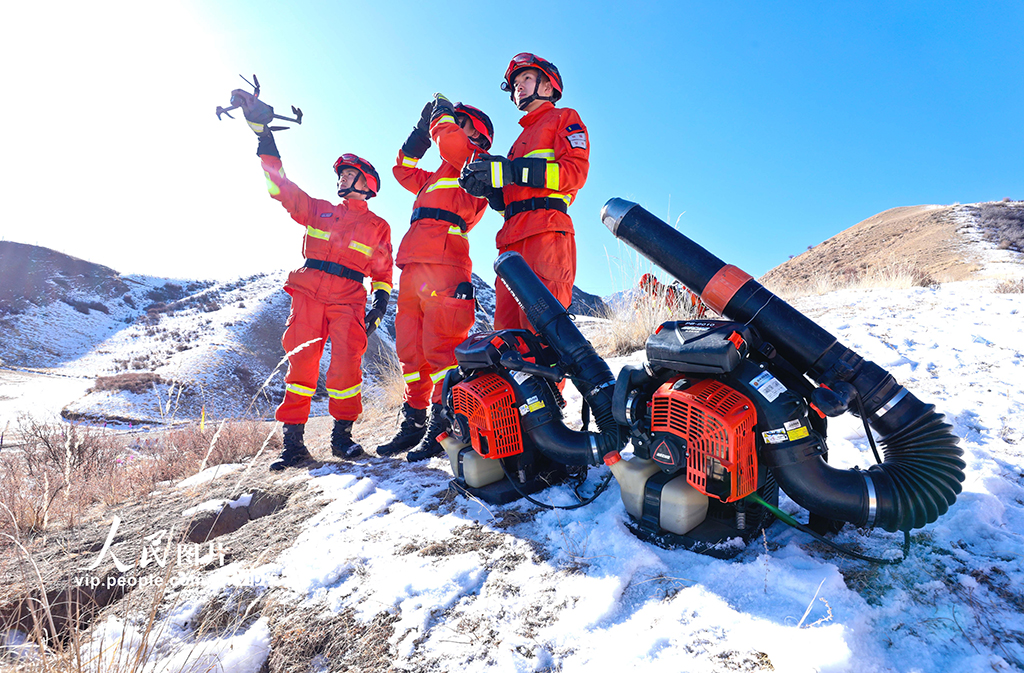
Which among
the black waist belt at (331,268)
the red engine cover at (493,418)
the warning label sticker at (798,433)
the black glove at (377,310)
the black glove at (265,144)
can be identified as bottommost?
the red engine cover at (493,418)

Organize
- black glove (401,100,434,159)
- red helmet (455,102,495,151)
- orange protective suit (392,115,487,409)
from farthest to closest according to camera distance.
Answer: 1. black glove (401,100,434,159)
2. red helmet (455,102,495,151)
3. orange protective suit (392,115,487,409)

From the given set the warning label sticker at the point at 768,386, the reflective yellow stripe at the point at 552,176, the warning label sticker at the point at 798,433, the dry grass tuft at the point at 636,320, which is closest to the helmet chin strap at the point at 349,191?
the reflective yellow stripe at the point at 552,176

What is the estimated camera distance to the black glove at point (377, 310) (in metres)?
4.57

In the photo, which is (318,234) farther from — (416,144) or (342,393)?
(342,393)

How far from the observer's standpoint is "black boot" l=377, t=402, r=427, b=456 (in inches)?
148

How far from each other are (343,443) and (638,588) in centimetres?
312

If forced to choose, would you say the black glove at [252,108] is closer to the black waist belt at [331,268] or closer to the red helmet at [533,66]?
the black waist belt at [331,268]

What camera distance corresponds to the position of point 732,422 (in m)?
1.37

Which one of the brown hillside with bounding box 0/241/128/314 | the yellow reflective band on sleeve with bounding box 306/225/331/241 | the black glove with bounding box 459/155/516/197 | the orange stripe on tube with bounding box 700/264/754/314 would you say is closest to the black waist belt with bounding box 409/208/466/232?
the black glove with bounding box 459/155/516/197

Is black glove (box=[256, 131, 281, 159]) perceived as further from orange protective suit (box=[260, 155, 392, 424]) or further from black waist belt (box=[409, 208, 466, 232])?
black waist belt (box=[409, 208, 466, 232])

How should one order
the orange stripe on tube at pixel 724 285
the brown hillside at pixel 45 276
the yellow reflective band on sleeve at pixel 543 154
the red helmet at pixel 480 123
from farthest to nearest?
the brown hillside at pixel 45 276
the red helmet at pixel 480 123
the yellow reflective band on sleeve at pixel 543 154
the orange stripe on tube at pixel 724 285

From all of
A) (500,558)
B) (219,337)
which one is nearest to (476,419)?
(500,558)

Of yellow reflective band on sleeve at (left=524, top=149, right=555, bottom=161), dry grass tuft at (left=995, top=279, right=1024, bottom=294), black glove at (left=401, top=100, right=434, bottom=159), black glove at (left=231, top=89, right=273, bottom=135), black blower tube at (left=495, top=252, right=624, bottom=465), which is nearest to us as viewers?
black blower tube at (left=495, top=252, right=624, bottom=465)

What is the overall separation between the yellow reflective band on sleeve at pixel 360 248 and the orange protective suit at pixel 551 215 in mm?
1739
